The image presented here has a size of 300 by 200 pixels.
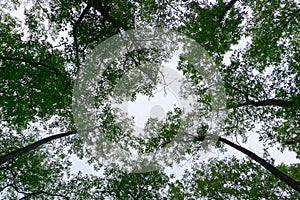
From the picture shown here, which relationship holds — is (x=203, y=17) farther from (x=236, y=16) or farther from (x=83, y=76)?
(x=83, y=76)

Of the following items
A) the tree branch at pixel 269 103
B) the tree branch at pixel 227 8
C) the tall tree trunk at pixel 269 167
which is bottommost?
the tall tree trunk at pixel 269 167

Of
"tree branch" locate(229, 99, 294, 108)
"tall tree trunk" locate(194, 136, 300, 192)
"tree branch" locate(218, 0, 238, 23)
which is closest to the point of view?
"tall tree trunk" locate(194, 136, 300, 192)

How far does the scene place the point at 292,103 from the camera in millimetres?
10273

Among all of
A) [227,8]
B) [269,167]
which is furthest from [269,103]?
[227,8]

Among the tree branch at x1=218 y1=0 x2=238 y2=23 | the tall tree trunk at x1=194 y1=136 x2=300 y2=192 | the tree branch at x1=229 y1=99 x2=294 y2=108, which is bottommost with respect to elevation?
the tall tree trunk at x1=194 y1=136 x2=300 y2=192

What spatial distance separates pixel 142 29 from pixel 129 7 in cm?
101

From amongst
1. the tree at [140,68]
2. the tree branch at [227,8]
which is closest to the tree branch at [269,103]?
the tree at [140,68]

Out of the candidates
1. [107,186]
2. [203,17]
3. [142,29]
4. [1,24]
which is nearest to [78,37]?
[142,29]

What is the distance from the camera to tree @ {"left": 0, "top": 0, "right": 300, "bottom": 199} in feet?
34.3

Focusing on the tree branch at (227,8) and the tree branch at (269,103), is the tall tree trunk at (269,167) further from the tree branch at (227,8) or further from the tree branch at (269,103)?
the tree branch at (227,8)

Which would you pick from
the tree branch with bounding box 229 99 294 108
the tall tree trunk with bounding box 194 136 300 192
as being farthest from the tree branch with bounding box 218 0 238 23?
the tall tree trunk with bounding box 194 136 300 192

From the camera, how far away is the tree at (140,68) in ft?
34.3

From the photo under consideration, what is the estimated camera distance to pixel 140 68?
12922mm

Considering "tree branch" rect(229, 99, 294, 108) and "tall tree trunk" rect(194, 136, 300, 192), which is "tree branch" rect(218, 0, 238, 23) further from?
"tall tree trunk" rect(194, 136, 300, 192)
